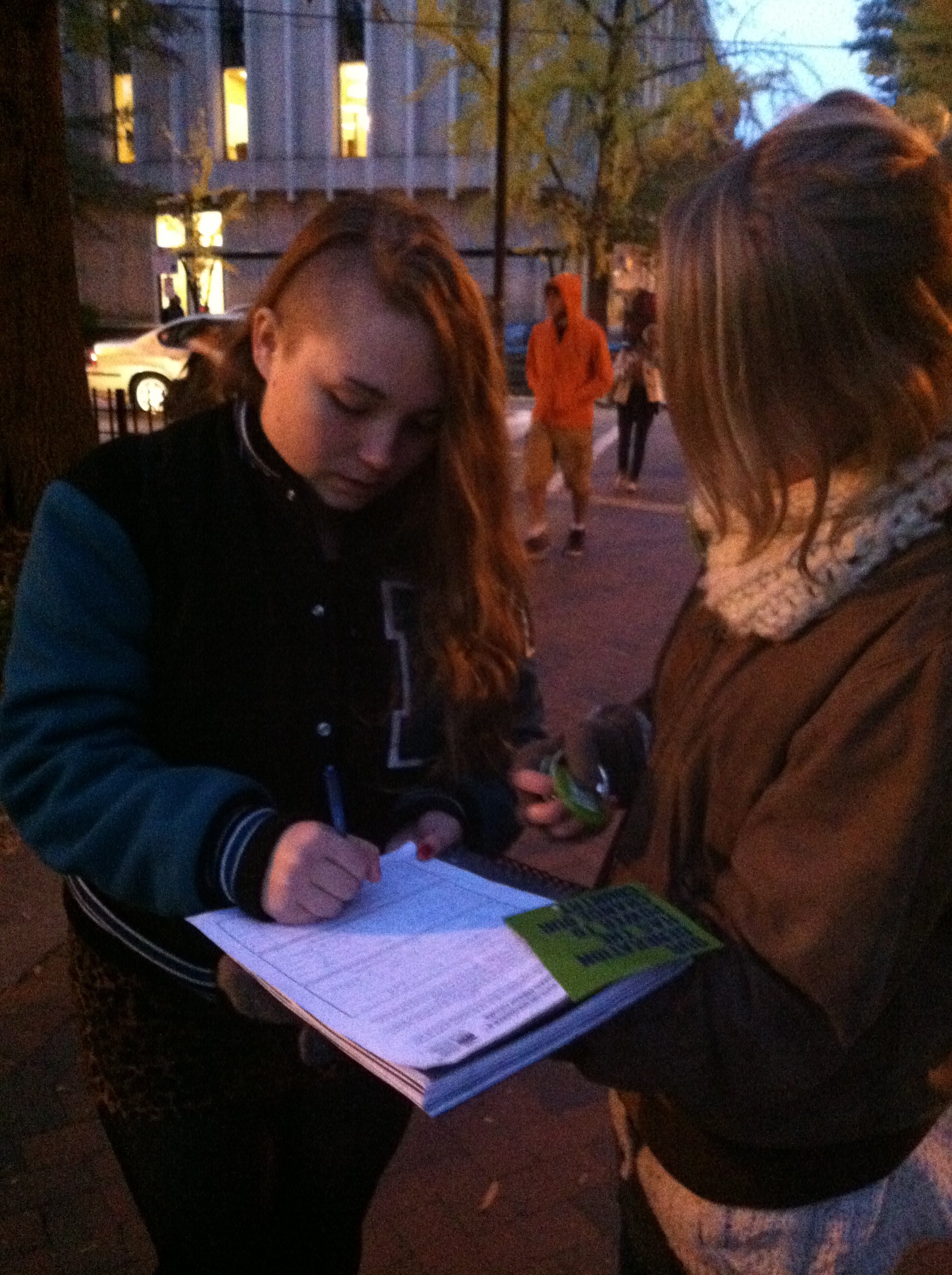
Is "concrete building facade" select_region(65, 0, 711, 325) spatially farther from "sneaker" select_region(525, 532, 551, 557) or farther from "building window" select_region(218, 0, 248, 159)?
"sneaker" select_region(525, 532, 551, 557)

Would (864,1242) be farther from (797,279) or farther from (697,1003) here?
(797,279)

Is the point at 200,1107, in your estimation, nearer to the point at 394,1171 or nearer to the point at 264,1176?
the point at 264,1176

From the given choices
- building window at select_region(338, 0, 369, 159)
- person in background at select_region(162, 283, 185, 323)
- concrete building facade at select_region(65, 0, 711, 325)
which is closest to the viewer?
person in background at select_region(162, 283, 185, 323)

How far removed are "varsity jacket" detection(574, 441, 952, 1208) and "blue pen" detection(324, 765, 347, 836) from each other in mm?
468

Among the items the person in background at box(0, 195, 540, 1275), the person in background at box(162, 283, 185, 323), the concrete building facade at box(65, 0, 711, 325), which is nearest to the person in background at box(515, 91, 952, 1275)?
the person in background at box(0, 195, 540, 1275)

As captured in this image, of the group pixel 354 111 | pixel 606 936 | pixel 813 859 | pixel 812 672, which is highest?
pixel 354 111

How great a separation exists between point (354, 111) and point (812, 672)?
121 ft

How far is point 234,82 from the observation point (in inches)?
1359

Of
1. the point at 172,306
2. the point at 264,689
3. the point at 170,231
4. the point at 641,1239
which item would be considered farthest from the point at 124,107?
the point at 641,1239

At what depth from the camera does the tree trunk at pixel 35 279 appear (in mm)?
5379

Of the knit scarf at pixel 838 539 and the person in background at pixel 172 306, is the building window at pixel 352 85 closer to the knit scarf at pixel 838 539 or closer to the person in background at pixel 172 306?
the person in background at pixel 172 306

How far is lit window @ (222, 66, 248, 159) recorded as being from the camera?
3434cm

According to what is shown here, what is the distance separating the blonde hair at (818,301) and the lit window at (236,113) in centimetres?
3777

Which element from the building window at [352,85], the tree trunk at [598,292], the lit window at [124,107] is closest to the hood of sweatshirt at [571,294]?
the tree trunk at [598,292]
